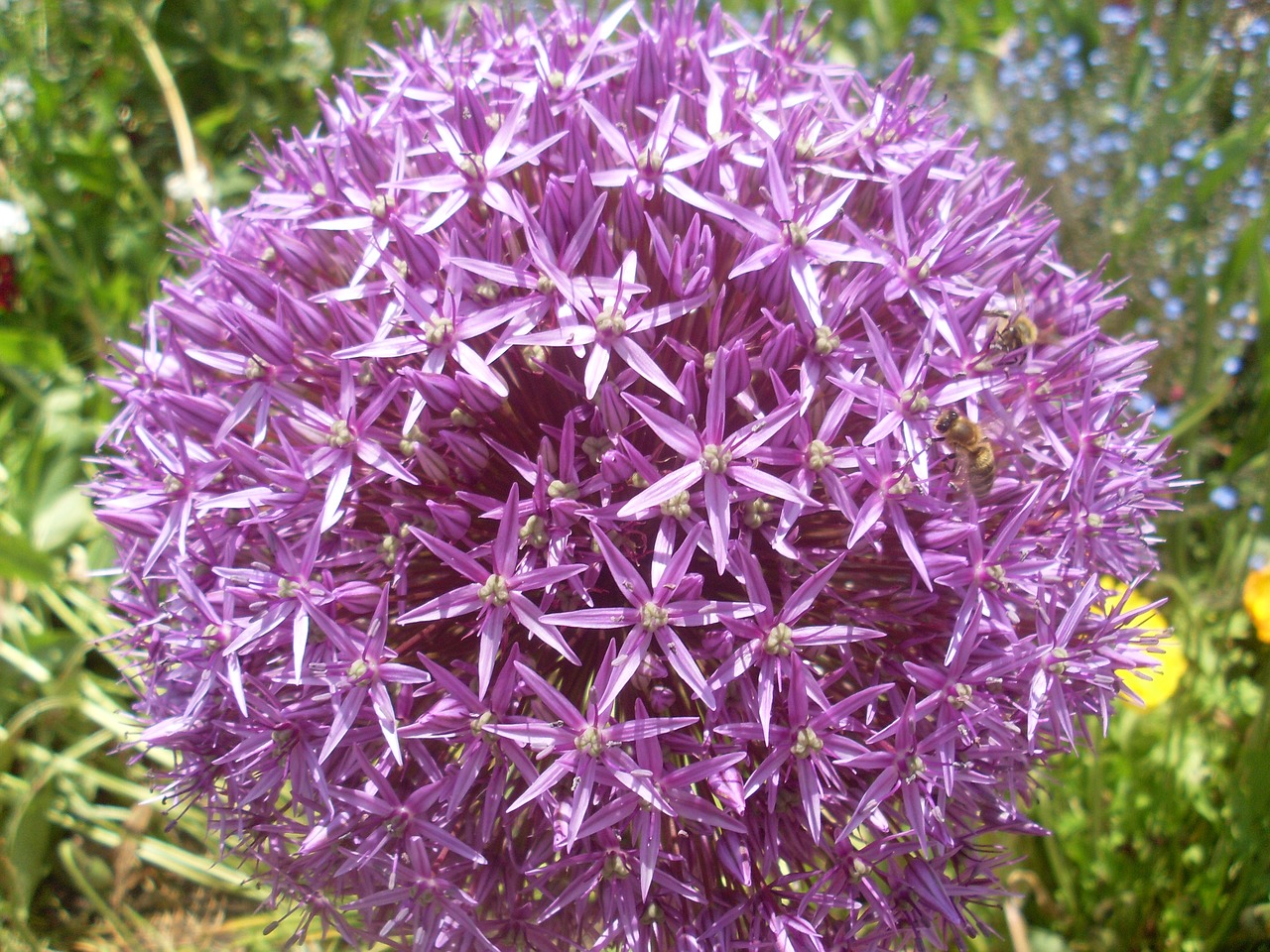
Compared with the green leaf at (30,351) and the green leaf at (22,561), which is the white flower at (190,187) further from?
the green leaf at (22,561)

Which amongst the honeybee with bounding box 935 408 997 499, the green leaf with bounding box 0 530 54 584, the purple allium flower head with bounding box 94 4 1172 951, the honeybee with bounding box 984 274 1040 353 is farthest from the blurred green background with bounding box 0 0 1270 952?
the honeybee with bounding box 935 408 997 499

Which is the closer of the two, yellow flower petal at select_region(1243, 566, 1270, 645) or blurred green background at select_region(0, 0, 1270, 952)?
blurred green background at select_region(0, 0, 1270, 952)

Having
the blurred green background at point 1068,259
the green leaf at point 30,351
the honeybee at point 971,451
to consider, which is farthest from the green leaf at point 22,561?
the honeybee at point 971,451

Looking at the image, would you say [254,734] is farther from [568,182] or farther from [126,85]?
[126,85]

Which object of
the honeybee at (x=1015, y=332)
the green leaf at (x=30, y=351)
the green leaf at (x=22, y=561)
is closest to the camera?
the honeybee at (x=1015, y=332)

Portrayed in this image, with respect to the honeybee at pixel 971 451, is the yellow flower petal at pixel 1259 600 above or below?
below

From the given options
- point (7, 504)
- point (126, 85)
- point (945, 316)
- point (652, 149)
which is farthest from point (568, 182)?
point (126, 85)

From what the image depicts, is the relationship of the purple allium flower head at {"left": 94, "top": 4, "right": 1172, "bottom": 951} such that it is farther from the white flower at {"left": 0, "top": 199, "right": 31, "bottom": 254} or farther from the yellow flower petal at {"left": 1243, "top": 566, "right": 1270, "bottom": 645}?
the white flower at {"left": 0, "top": 199, "right": 31, "bottom": 254}

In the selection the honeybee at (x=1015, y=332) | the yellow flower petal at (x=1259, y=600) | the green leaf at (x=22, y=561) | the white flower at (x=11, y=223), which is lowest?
the yellow flower petal at (x=1259, y=600)
